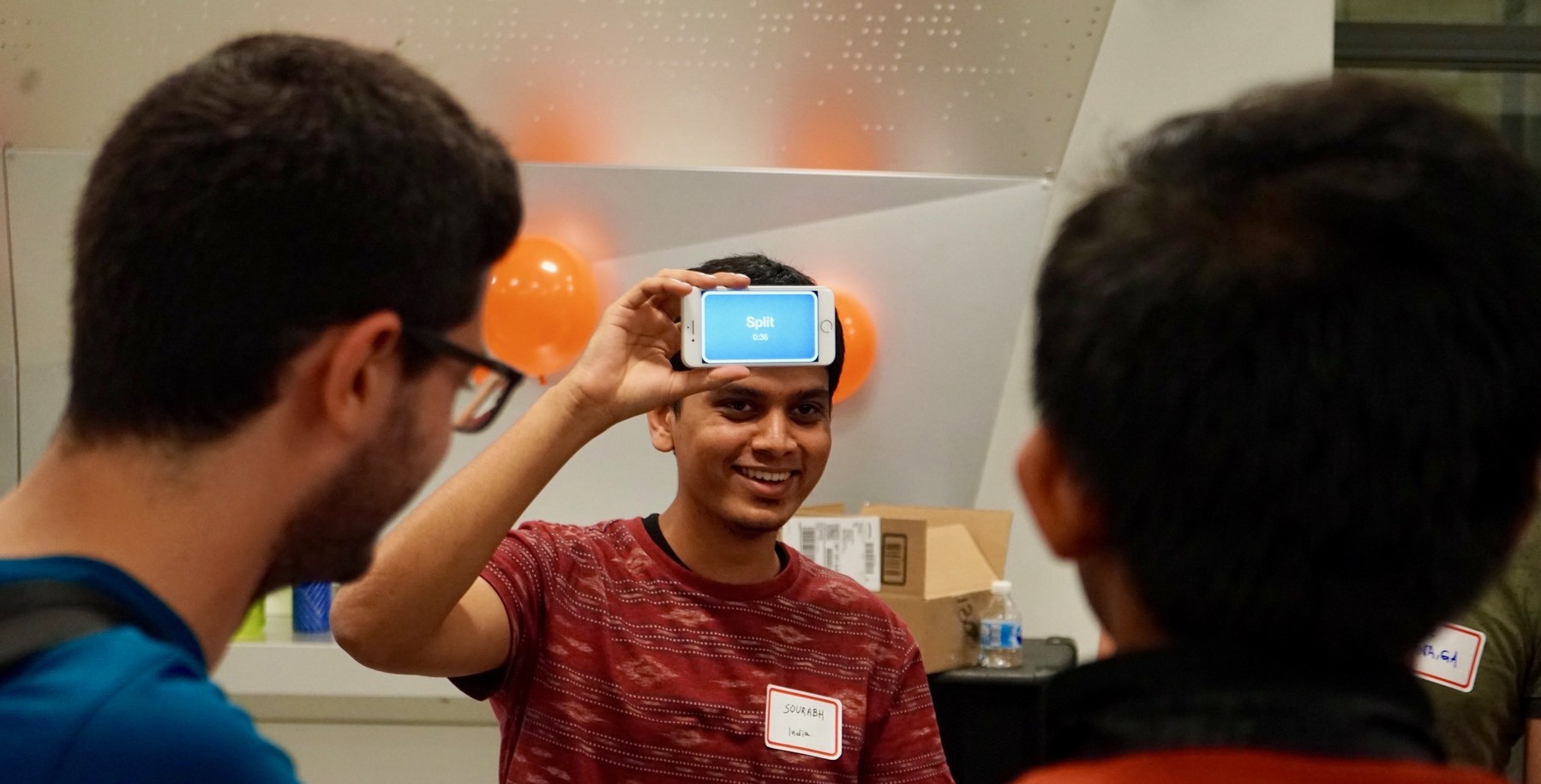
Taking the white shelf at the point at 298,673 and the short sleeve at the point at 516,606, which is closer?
the short sleeve at the point at 516,606

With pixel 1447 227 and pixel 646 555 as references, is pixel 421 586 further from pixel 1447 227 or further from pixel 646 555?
pixel 1447 227

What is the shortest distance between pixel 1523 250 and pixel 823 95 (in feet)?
8.48

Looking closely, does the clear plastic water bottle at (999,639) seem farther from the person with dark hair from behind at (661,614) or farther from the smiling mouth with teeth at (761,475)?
the smiling mouth with teeth at (761,475)

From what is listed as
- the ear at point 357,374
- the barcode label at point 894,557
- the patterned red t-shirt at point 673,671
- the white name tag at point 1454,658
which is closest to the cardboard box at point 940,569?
the barcode label at point 894,557

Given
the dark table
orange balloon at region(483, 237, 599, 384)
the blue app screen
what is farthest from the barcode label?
the blue app screen

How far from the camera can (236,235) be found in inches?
33.9

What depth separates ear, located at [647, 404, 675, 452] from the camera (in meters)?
1.98

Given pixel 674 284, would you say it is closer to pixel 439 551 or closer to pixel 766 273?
pixel 766 273

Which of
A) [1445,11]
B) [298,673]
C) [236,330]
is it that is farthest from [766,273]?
[1445,11]

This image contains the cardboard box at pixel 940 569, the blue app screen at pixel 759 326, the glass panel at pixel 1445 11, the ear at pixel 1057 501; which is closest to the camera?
the ear at pixel 1057 501

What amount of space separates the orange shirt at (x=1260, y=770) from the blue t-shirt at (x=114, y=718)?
473mm

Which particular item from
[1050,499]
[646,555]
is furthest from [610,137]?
[1050,499]

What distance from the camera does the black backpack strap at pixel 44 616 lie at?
0.76 meters

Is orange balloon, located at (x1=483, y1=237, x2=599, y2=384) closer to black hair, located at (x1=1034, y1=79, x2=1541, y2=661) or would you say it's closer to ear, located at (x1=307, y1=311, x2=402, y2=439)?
ear, located at (x1=307, y1=311, x2=402, y2=439)
